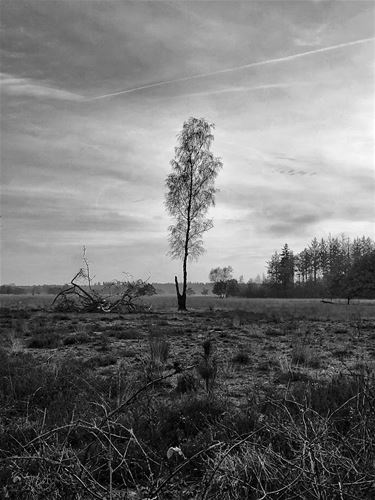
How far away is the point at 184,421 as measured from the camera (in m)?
4.35

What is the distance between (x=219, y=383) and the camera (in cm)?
641

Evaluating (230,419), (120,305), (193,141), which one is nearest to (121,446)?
(230,419)

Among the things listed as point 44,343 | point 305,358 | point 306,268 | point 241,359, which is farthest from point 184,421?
point 306,268

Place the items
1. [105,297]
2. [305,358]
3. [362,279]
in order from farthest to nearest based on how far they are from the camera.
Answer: [362,279], [105,297], [305,358]

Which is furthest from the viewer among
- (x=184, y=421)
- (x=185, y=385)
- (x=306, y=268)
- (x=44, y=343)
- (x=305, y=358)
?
(x=306, y=268)

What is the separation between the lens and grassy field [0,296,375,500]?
101 inches

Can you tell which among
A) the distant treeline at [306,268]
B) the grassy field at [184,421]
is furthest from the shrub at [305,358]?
the distant treeline at [306,268]

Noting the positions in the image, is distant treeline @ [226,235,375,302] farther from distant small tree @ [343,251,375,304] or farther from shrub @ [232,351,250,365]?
shrub @ [232,351,250,365]

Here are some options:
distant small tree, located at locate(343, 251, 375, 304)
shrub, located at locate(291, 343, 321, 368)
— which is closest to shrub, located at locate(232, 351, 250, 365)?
shrub, located at locate(291, 343, 321, 368)

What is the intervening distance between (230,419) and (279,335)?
30.8 ft

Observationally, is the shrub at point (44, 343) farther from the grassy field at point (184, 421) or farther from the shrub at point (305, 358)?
the shrub at point (305, 358)

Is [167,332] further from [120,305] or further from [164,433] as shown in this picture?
[120,305]

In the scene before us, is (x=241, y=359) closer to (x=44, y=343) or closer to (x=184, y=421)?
(x=184, y=421)

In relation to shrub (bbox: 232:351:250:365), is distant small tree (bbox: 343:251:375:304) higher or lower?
higher
